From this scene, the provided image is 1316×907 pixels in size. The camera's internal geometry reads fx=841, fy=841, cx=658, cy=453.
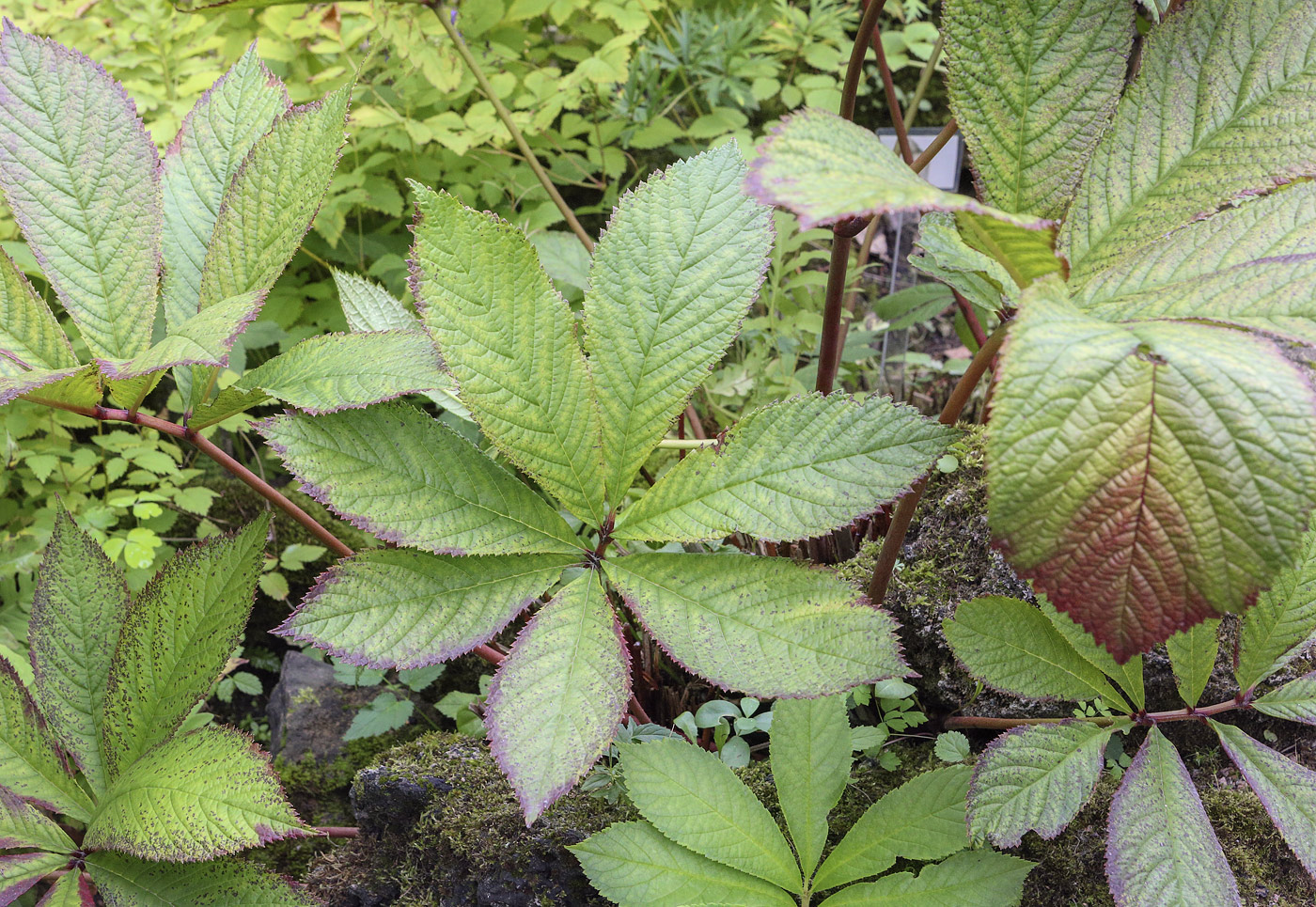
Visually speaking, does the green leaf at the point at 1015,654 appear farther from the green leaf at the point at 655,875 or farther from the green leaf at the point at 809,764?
the green leaf at the point at 655,875

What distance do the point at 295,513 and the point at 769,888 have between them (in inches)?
27.3

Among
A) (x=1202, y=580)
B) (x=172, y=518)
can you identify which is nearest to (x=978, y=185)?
(x=1202, y=580)

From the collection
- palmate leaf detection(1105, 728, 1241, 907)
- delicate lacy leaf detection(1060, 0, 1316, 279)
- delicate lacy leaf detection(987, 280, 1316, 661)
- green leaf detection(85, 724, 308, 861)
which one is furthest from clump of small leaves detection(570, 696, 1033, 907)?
delicate lacy leaf detection(1060, 0, 1316, 279)

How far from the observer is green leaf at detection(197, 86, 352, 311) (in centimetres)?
86

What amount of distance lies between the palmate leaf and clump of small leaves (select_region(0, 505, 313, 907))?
0.85 m

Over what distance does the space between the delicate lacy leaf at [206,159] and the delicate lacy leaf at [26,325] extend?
0.40 ft

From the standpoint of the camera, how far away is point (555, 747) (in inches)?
28.3

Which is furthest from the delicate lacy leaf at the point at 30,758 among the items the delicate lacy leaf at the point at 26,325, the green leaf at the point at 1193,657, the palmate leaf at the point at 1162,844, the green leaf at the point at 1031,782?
the green leaf at the point at 1193,657

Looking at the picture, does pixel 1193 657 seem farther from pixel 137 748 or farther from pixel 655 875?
pixel 137 748

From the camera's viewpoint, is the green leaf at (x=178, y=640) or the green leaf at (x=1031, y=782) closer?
the green leaf at (x=1031, y=782)

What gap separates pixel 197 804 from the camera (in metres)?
0.91

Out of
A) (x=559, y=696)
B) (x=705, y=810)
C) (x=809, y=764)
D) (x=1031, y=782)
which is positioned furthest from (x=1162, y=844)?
(x=559, y=696)

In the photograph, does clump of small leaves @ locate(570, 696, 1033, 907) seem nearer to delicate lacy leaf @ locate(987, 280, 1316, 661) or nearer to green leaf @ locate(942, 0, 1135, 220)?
delicate lacy leaf @ locate(987, 280, 1316, 661)

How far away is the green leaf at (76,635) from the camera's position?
109cm
